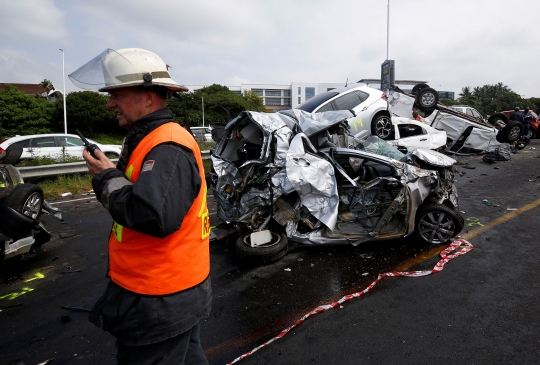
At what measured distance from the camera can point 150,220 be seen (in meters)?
1.28

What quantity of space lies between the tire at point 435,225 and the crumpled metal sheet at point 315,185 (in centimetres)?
124

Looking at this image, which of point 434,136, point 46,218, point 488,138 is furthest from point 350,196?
point 488,138

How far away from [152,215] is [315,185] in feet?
11.4

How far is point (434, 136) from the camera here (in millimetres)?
10227

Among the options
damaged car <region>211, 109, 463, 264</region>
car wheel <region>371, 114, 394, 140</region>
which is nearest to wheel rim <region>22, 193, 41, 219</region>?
damaged car <region>211, 109, 463, 264</region>

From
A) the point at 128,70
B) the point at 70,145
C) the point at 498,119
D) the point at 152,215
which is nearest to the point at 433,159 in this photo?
the point at 128,70

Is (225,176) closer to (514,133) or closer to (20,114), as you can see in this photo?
(514,133)

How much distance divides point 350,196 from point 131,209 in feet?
13.2

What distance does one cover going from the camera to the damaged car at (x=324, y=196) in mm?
4629

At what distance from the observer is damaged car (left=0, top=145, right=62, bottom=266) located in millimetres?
4023

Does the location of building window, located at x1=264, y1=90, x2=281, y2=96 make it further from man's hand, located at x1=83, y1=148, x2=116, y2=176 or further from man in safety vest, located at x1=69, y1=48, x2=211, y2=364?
man's hand, located at x1=83, y1=148, x2=116, y2=176

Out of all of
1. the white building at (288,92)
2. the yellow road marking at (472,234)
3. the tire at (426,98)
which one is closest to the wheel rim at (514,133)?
the tire at (426,98)

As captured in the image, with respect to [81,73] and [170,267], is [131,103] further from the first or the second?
[170,267]

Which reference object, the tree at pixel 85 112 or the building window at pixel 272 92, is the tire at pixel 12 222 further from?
the building window at pixel 272 92
